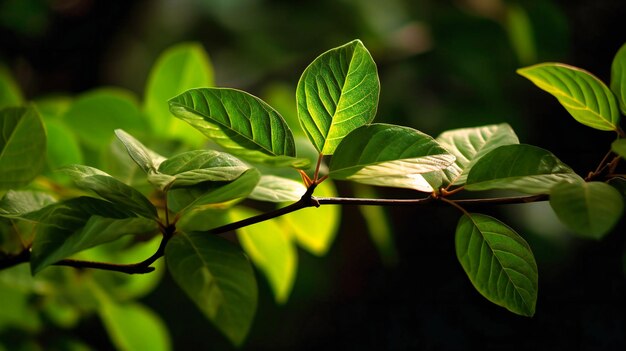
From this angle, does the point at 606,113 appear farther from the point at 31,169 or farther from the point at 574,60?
the point at 574,60

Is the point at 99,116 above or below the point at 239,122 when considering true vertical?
below

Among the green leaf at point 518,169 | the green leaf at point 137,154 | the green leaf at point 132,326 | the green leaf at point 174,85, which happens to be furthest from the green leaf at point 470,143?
the green leaf at point 132,326

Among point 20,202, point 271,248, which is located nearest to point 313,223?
point 271,248

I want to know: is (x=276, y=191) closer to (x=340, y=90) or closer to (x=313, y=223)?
(x=340, y=90)

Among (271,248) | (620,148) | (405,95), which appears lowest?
(405,95)

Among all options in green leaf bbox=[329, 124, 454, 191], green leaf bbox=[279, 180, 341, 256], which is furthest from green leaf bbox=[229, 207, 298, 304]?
green leaf bbox=[329, 124, 454, 191]

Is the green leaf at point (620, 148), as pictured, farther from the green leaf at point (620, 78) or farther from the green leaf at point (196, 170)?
the green leaf at point (196, 170)

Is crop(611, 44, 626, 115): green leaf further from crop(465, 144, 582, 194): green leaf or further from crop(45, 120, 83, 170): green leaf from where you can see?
crop(45, 120, 83, 170): green leaf
